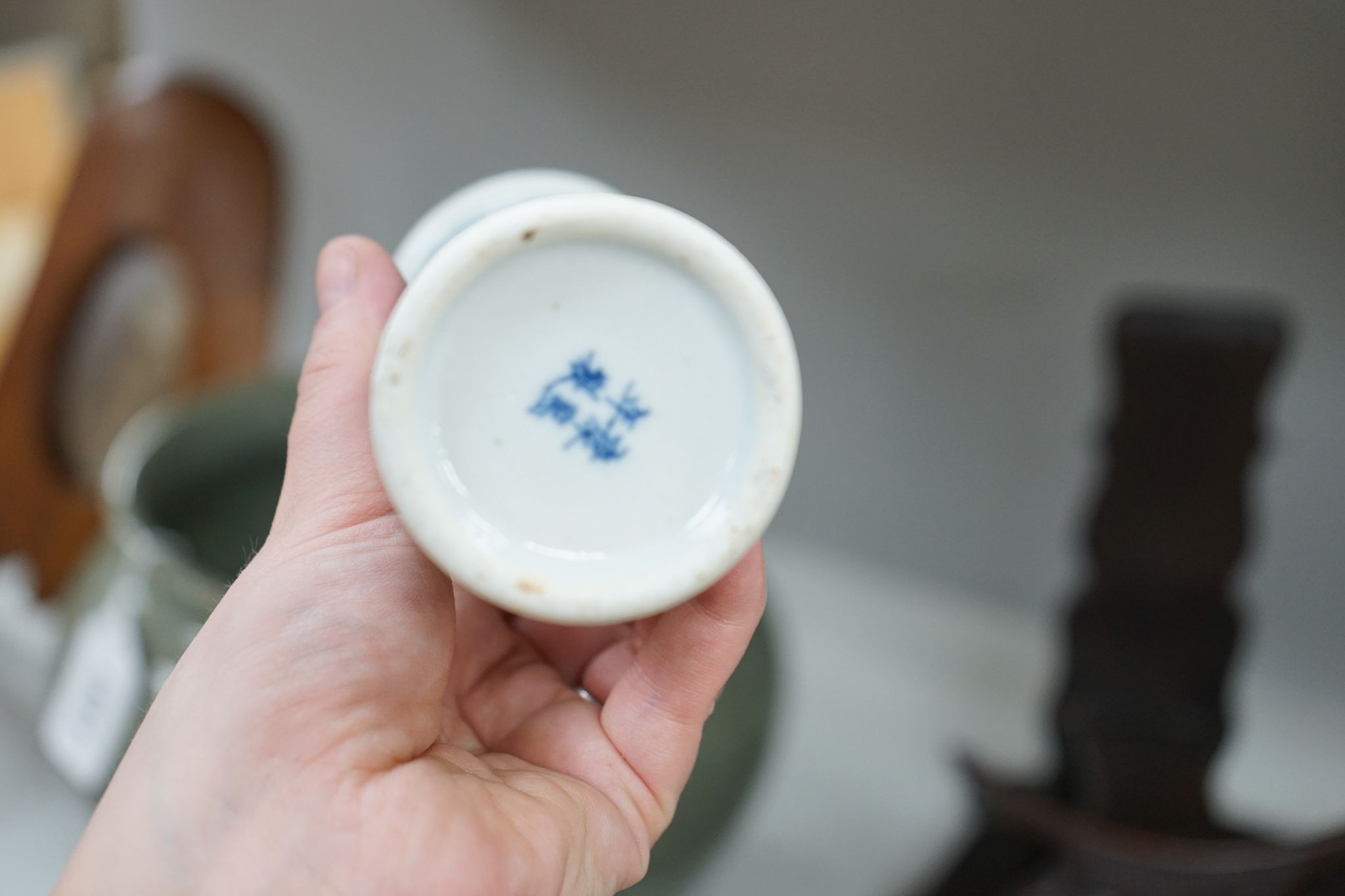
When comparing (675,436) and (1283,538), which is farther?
(1283,538)

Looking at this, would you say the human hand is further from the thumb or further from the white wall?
the white wall

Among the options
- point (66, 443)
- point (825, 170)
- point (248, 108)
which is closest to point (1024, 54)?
point (825, 170)

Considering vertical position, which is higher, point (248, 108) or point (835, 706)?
point (248, 108)

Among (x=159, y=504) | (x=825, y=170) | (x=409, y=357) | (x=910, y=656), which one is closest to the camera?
(x=409, y=357)

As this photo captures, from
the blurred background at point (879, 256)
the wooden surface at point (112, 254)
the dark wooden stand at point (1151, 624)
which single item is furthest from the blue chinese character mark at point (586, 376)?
the wooden surface at point (112, 254)

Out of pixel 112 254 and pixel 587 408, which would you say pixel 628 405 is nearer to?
pixel 587 408

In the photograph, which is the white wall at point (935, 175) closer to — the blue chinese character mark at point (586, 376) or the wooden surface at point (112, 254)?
the wooden surface at point (112, 254)

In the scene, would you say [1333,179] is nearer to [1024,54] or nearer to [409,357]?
[1024,54]
